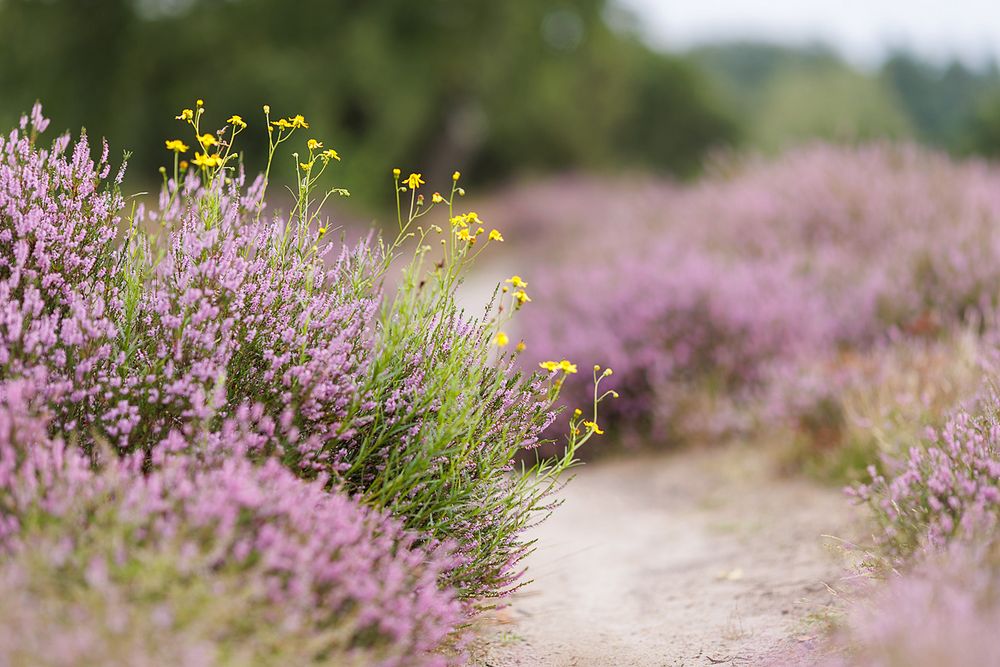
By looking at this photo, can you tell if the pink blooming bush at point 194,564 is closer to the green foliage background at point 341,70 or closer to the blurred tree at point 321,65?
the green foliage background at point 341,70

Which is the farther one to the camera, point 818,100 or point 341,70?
point 818,100

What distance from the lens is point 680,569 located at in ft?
13.3

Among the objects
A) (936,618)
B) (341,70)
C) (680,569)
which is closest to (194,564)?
(936,618)

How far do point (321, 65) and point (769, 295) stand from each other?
13.0 meters

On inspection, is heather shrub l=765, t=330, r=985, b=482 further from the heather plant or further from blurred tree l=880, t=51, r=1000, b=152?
blurred tree l=880, t=51, r=1000, b=152

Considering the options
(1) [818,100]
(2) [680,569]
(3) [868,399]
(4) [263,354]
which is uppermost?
(1) [818,100]

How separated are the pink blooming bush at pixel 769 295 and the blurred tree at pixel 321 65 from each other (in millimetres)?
10095

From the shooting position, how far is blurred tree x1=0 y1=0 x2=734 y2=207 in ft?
49.8

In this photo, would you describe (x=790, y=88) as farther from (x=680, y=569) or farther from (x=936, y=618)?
(x=936, y=618)

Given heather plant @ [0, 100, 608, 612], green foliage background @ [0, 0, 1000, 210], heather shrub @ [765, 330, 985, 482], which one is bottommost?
heather shrub @ [765, 330, 985, 482]

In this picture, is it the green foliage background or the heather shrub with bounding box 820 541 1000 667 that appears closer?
the heather shrub with bounding box 820 541 1000 667

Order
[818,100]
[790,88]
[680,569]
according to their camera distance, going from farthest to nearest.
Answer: [790,88] < [818,100] < [680,569]

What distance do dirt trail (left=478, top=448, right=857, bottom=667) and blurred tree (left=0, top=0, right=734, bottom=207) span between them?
11519 millimetres

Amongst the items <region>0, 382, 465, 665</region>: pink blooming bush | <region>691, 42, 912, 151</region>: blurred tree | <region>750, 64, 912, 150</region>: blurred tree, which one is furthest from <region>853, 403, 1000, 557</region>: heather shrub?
<region>750, 64, 912, 150</region>: blurred tree
